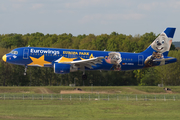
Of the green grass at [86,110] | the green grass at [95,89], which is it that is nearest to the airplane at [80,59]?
the green grass at [95,89]

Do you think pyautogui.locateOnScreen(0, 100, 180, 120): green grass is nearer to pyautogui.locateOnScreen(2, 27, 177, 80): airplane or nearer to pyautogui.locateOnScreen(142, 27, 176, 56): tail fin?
pyautogui.locateOnScreen(2, 27, 177, 80): airplane

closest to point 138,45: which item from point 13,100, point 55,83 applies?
point 55,83

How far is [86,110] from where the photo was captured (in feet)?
150

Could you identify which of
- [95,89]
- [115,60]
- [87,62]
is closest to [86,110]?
[87,62]

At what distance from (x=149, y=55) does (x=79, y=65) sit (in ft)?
49.8

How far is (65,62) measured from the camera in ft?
209

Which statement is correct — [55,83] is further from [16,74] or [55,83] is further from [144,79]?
Answer: [144,79]

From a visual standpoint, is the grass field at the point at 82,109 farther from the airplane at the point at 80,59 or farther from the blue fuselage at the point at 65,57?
the blue fuselage at the point at 65,57

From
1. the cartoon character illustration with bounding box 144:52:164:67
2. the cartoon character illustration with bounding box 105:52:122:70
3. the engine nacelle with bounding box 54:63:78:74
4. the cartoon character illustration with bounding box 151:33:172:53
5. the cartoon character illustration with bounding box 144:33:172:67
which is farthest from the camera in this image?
the cartoon character illustration with bounding box 151:33:172:53

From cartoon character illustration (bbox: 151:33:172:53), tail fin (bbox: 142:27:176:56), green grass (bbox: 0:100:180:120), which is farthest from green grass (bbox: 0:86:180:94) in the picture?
green grass (bbox: 0:100:180:120)

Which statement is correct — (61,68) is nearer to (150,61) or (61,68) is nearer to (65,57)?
(65,57)

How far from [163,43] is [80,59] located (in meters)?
19.4

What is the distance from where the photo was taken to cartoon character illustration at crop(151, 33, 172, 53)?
71.6 metres

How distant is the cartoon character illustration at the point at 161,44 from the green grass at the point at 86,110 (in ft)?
61.3
